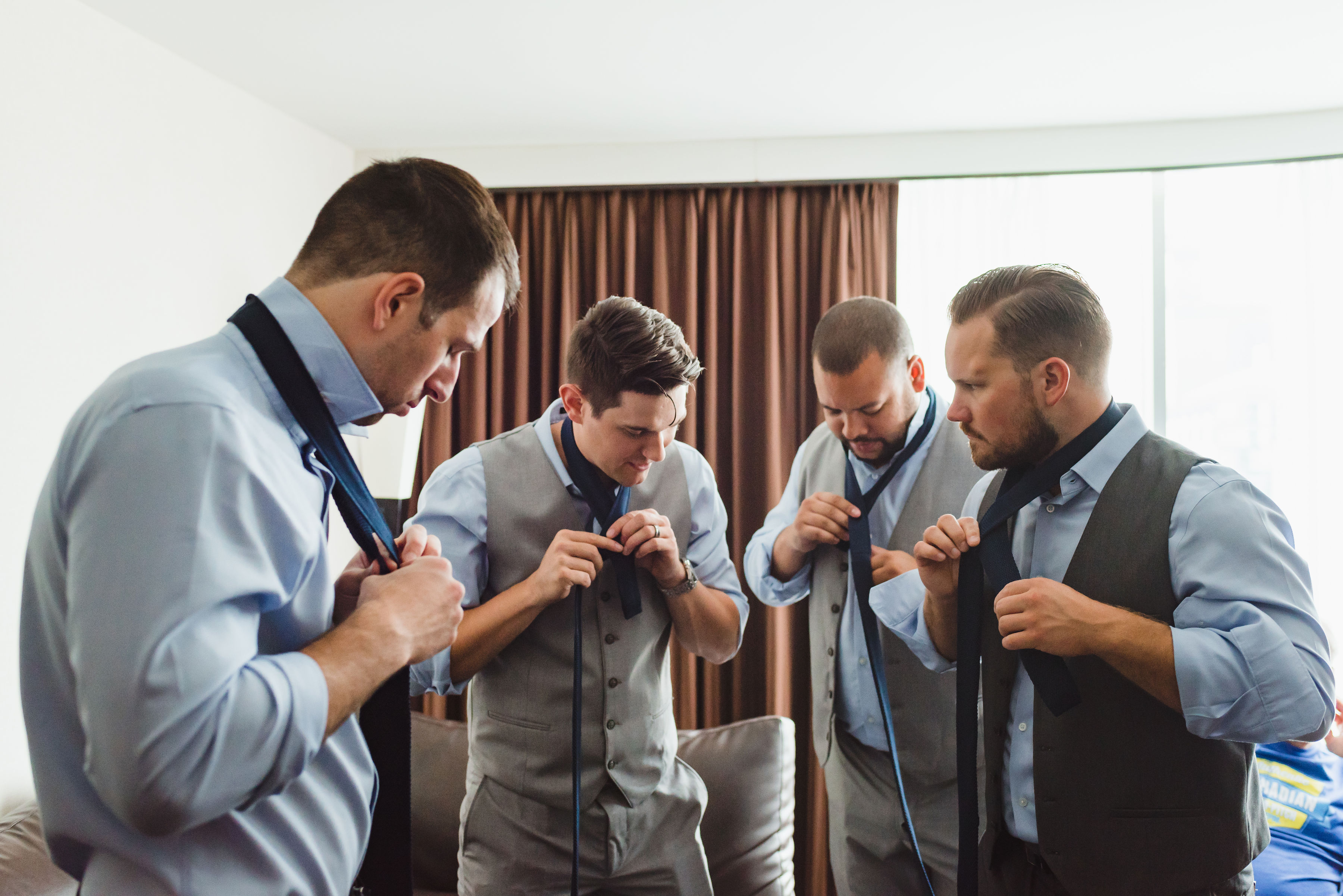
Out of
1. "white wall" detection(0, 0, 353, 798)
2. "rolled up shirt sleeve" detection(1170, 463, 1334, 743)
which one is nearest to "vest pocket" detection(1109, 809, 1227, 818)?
"rolled up shirt sleeve" detection(1170, 463, 1334, 743)

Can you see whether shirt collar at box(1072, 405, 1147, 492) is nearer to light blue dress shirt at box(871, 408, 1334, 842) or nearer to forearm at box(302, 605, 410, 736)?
light blue dress shirt at box(871, 408, 1334, 842)

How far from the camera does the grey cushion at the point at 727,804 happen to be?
280 centimetres

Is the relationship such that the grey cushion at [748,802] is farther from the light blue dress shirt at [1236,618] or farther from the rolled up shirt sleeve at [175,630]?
the rolled up shirt sleeve at [175,630]

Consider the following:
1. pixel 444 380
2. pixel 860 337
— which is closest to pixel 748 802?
pixel 860 337

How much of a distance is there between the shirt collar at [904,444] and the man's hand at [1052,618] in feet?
3.01

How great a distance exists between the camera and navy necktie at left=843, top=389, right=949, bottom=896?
2.03m

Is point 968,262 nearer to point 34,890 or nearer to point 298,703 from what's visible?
point 298,703

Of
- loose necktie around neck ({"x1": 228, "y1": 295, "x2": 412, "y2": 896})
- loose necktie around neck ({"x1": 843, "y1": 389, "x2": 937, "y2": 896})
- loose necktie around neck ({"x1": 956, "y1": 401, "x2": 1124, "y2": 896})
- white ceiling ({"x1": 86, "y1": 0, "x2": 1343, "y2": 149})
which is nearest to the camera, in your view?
loose necktie around neck ({"x1": 228, "y1": 295, "x2": 412, "y2": 896})

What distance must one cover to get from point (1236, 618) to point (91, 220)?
3.30m

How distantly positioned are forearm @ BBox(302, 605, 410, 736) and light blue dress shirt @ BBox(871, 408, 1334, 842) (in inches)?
44.7

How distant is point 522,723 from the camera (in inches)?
72.1

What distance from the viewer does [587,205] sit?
13.7ft

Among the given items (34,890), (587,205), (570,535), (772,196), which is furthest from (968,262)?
(34,890)


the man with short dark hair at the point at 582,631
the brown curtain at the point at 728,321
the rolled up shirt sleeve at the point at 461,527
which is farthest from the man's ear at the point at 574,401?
the brown curtain at the point at 728,321
